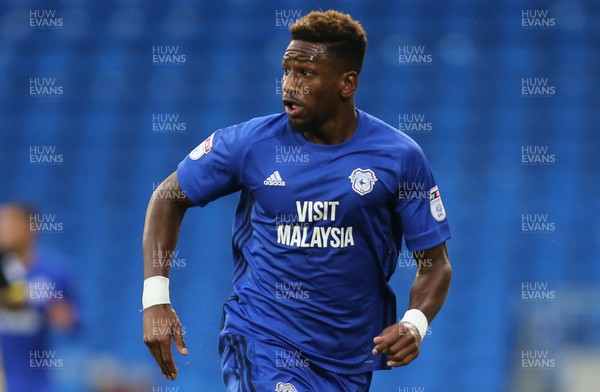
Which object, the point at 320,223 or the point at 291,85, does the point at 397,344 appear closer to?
the point at 320,223

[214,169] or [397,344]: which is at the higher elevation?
[214,169]

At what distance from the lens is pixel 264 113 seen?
10.7 m

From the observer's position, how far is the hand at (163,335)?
4.11m

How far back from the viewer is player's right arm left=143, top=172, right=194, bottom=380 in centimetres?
419

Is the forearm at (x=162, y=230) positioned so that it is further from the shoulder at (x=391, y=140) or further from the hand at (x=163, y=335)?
the shoulder at (x=391, y=140)

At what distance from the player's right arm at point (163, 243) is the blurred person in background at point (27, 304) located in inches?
141

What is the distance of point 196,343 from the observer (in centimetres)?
954

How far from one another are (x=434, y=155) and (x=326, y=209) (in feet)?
20.3

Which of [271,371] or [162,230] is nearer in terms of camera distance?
[271,371]

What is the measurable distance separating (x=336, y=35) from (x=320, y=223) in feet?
2.46

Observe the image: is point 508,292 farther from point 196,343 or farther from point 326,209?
point 326,209

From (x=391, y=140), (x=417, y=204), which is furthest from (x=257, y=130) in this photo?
(x=417, y=204)

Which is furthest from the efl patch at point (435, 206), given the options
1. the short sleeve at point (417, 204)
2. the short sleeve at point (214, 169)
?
the short sleeve at point (214, 169)

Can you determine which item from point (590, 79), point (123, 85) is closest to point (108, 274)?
point (123, 85)
